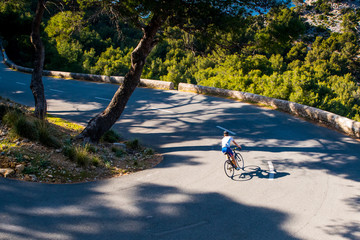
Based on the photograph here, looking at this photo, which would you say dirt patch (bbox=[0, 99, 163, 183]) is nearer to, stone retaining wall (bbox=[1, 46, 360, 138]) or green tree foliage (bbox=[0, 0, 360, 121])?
green tree foliage (bbox=[0, 0, 360, 121])

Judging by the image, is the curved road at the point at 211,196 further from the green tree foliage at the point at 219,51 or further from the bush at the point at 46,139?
the green tree foliage at the point at 219,51

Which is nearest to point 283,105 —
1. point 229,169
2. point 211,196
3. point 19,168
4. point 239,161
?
point 239,161

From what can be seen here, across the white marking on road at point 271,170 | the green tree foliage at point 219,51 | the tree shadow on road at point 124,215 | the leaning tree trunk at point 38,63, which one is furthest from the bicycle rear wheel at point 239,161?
the leaning tree trunk at point 38,63

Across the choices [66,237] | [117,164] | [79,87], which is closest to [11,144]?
[117,164]

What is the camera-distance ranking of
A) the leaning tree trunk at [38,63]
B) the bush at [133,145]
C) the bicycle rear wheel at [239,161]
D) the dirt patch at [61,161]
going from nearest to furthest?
the dirt patch at [61,161] < the bicycle rear wheel at [239,161] < the bush at [133,145] < the leaning tree trunk at [38,63]

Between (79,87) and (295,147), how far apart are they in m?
18.2

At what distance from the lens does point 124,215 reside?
5836 mm

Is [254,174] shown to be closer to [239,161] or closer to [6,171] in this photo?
[239,161]

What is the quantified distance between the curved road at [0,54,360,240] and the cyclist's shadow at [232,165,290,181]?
0.03 m

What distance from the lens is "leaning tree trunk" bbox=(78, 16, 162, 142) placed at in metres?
10.2

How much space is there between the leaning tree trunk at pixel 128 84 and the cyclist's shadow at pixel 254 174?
5119mm

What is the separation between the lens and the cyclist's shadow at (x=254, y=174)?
8.06 metres

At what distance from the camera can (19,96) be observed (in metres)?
18.5

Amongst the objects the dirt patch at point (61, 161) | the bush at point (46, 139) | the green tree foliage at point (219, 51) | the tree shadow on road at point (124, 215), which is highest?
the green tree foliage at point (219, 51)
